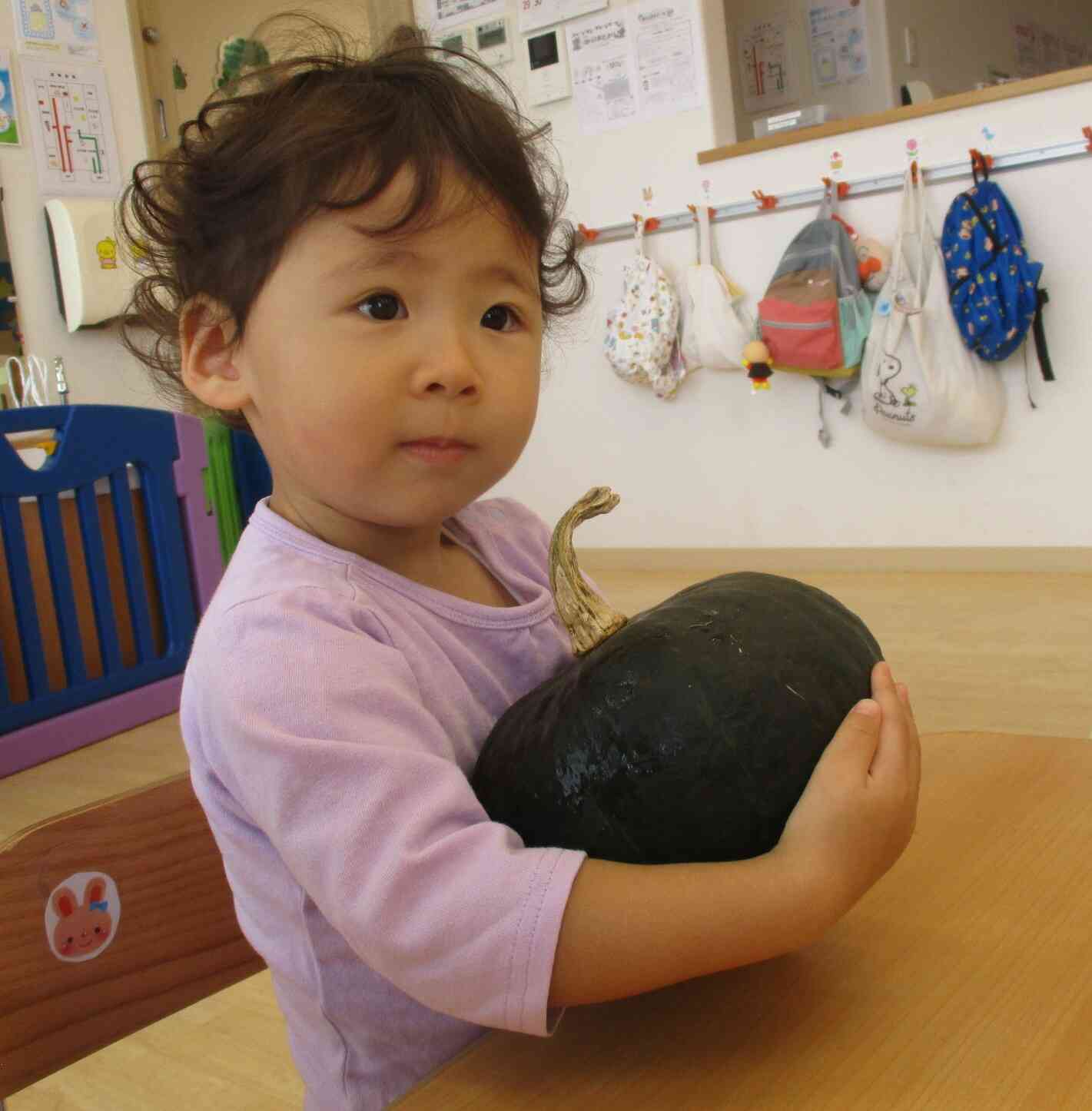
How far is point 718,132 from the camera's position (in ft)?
11.2

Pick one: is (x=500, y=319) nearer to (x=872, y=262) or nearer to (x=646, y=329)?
(x=872, y=262)

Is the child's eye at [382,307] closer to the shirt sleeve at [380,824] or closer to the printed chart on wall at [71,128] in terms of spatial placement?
the shirt sleeve at [380,824]

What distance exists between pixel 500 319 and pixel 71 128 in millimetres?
3754

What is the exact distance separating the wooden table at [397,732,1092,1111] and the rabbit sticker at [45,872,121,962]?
28 centimetres

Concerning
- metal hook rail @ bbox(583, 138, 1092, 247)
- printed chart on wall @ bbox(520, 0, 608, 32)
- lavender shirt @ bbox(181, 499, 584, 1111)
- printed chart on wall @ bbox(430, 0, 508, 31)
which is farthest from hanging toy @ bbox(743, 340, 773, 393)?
lavender shirt @ bbox(181, 499, 584, 1111)

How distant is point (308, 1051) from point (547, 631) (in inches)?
10.7

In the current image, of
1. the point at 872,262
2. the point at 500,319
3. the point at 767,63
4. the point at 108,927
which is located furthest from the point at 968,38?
the point at 108,927

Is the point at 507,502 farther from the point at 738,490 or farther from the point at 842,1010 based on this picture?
the point at 738,490

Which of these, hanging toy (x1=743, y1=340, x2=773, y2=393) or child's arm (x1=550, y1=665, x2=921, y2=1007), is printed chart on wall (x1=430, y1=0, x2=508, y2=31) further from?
child's arm (x1=550, y1=665, x2=921, y2=1007)

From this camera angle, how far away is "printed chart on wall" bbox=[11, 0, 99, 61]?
3688 mm

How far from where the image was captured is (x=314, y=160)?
611mm

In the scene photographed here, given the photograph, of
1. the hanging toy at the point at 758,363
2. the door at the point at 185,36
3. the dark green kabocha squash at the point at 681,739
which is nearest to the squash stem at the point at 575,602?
the dark green kabocha squash at the point at 681,739

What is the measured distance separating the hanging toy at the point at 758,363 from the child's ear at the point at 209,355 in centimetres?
273

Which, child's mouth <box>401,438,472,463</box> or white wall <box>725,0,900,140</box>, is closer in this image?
child's mouth <box>401,438,472,463</box>
